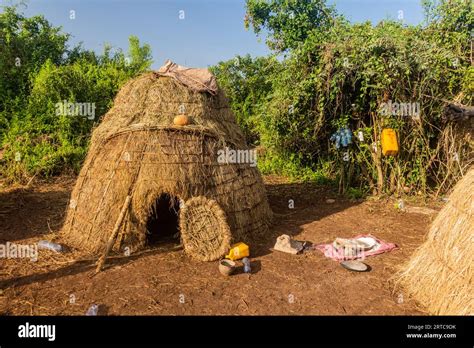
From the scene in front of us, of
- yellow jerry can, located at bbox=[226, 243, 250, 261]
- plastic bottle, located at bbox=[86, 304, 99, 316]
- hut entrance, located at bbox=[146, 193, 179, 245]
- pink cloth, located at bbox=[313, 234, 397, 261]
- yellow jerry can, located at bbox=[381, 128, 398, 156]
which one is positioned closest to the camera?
plastic bottle, located at bbox=[86, 304, 99, 316]

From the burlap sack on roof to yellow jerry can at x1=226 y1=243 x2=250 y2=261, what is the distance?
2917mm

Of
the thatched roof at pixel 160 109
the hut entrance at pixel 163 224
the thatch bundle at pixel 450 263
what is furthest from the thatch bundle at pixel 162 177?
the thatch bundle at pixel 450 263

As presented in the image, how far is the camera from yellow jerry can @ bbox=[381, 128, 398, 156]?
876 cm

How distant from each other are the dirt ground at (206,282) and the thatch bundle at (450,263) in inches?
11.8

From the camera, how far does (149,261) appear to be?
232 inches

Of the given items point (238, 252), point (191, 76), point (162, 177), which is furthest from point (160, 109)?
point (238, 252)

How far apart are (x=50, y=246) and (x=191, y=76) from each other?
12.7 feet

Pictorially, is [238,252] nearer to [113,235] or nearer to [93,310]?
[113,235]

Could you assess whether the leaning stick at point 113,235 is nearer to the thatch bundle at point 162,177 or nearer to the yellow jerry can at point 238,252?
the thatch bundle at point 162,177

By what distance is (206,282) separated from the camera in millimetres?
5332

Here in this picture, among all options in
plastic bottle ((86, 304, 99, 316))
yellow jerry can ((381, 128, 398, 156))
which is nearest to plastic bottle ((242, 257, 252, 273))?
plastic bottle ((86, 304, 99, 316))

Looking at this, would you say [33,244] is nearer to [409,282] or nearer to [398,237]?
[409,282]

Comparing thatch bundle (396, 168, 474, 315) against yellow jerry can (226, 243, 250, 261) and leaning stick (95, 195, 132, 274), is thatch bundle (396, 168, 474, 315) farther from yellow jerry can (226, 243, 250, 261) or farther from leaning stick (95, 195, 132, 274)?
leaning stick (95, 195, 132, 274)
